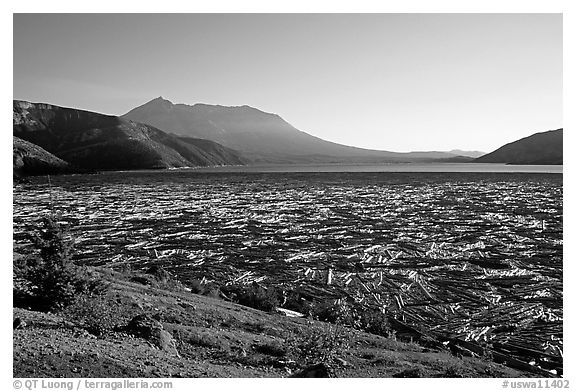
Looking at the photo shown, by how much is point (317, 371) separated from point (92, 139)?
563 ft

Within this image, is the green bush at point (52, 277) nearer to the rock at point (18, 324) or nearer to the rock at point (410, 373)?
the rock at point (18, 324)

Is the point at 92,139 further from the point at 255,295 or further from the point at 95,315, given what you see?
the point at 95,315

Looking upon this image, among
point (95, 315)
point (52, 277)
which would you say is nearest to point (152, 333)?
point (95, 315)

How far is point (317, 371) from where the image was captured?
24.6 ft

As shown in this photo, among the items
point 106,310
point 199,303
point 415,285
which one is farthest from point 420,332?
point 106,310

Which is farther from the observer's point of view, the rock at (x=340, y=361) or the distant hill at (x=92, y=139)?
the distant hill at (x=92, y=139)

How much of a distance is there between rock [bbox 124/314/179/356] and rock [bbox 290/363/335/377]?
2400mm

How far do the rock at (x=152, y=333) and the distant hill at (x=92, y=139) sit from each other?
436ft

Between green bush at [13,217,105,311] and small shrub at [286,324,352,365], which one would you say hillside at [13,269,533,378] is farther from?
green bush at [13,217,105,311]

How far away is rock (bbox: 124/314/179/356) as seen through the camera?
26.5 ft

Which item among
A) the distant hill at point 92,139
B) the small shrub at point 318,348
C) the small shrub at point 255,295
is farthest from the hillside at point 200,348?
the distant hill at point 92,139

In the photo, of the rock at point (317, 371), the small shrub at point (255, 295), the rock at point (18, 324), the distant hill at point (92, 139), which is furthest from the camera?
the distant hill at point (92, 139)

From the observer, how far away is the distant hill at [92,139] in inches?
5551

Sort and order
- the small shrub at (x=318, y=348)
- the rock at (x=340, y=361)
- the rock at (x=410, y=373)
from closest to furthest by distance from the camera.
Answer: the small shrub at (x=318, y=348) < the rock at (x=410, y=373) < the rock at (x=340, y=361)
